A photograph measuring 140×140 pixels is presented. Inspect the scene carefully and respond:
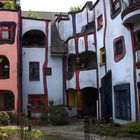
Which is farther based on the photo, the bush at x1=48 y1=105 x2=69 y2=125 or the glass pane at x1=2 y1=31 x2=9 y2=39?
the glass pane at x1=2 y1=31 x2=9 y2=39

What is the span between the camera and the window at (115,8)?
91.8ft

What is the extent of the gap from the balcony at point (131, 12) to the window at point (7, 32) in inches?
533

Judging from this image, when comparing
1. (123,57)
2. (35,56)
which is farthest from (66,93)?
(123,57)

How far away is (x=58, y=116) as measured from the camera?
31.6 meters

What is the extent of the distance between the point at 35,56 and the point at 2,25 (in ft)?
15.0

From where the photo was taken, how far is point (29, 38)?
40.1 meters

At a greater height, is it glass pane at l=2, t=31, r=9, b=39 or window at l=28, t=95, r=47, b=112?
glass pane at l=2, t=31, r=9, b=39

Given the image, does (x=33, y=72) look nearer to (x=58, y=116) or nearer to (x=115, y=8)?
(x=58, y=116)

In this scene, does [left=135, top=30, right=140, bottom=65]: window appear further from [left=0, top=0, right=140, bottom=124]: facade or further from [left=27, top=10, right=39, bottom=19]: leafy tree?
[left=27, top=10, right=39, bottom=19]: leafy tree

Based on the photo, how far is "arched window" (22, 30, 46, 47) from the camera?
39469 mm

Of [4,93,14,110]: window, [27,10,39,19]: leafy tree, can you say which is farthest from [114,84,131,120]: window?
[27,10,39,19]: leafy tree

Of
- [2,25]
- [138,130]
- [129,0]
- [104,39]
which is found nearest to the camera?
[138,130]

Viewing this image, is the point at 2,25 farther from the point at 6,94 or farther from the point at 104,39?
the point at 104,39

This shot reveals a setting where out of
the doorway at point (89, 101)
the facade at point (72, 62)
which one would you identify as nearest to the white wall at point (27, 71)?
the facade at point (72, 62)
